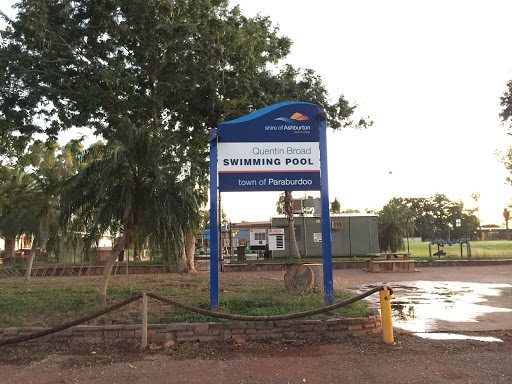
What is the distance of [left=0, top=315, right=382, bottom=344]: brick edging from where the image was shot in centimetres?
639

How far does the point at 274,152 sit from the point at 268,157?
0.51 ft

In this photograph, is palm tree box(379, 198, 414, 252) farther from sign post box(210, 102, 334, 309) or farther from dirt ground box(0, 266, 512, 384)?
dirt ground box(0, 266, 512, 384)

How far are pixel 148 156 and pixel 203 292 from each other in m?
3.61

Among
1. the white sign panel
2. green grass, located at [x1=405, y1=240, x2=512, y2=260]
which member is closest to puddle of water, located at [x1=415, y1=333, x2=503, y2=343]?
the white sign panel

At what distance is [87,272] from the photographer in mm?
17609

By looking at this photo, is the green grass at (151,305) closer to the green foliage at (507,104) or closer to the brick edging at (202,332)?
the brick edging at (202,332)

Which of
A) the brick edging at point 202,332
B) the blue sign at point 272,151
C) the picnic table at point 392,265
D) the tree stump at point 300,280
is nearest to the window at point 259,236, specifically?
the picnic table at point 392,265

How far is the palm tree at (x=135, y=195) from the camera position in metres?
8.06

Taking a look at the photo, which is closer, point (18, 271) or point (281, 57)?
point (281, 57)

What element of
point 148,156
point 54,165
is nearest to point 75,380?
point 148,156

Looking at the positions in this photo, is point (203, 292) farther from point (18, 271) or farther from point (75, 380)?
point (18, 271)

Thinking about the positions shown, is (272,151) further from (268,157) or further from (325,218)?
(325,218)

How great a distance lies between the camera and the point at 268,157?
335 inches

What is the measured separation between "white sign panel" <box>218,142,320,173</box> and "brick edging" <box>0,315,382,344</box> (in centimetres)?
311
